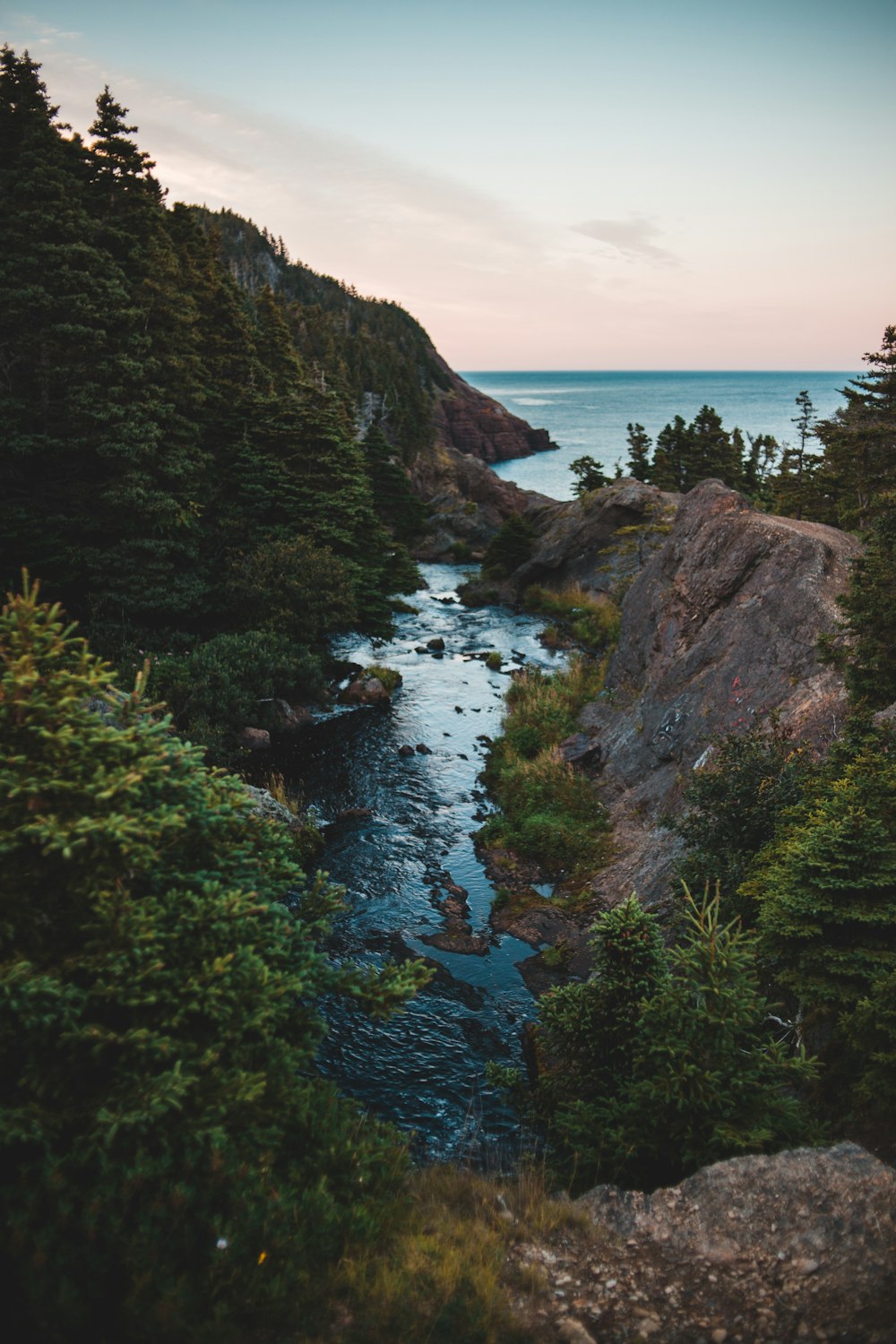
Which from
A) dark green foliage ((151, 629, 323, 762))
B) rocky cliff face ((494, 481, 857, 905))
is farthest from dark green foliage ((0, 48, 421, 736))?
rocky cliff face ((494, 481, 857, 905))

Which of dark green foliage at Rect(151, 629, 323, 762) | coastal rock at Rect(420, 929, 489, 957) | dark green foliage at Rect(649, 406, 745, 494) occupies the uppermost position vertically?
dark green foliage at Rect(649, 406, 745, 494)

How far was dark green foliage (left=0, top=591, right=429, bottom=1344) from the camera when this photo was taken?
477 centimetres

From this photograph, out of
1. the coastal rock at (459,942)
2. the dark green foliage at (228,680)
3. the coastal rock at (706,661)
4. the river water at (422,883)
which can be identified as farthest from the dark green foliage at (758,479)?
the coastal rock at (459,942)

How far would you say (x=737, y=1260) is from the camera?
20.4 ft

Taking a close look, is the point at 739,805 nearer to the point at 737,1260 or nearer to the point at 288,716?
the point at 737,1260

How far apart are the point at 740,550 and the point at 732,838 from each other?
1227 centimetres

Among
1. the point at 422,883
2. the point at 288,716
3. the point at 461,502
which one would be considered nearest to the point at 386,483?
the point at 461,502

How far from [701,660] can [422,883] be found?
10.4 meters

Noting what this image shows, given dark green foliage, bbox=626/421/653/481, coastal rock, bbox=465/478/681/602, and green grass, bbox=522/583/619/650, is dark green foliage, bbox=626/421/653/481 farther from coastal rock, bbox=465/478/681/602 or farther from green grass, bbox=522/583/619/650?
green grass, bbox=522/583/619/650

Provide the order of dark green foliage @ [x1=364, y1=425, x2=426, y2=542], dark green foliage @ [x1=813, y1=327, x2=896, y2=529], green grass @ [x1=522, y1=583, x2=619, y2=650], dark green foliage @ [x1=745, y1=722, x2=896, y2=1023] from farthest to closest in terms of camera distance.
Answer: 1. dark green foliage @ [x1=364, y1=425, x2=426, y2=542]
2. green grass @ [x1=522, y1=583, x2=619, y2=650]
3. dark green foliage @ [x1=813, y1=327, x2=896, y2=529]
4. dark green foliage @ [x1=745, y1=722, x2=896, y2=1023]

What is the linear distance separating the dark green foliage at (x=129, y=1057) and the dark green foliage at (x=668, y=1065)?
3057 millimetres

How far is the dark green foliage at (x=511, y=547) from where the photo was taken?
5297cm

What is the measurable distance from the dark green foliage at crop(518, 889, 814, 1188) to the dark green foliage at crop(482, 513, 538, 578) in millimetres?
45987

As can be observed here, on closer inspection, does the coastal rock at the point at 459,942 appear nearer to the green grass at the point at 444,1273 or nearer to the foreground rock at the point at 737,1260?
the green grass at the point at 444,1273
